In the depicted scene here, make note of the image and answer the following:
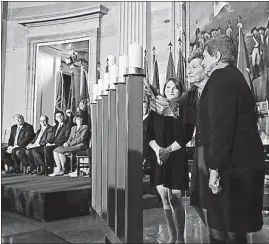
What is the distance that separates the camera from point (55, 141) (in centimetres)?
307

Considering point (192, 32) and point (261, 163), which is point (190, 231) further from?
point (192, 32)

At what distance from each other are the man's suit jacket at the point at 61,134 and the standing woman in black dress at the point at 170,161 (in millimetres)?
617

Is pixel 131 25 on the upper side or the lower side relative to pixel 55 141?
upper

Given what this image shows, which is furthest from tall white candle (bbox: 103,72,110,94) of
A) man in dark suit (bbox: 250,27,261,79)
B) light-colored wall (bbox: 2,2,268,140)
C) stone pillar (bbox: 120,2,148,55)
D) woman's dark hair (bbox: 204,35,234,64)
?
man in dark suit (bbox: 250,27,261,79)

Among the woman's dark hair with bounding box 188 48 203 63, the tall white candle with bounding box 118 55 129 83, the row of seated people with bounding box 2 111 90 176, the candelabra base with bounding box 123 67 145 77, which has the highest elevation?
the woman's dark hair with bounding box 188 48 203 63

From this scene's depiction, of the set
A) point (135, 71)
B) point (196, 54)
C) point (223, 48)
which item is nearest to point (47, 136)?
point (135, 71)

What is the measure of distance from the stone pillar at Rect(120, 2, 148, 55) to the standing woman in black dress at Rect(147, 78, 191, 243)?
584mm

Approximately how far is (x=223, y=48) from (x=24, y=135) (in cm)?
158

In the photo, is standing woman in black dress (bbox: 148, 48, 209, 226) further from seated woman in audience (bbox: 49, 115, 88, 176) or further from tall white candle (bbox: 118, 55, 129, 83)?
seated woman in audience (bbox: 49, 115, 88, 176)

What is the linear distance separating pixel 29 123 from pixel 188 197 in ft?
4.22

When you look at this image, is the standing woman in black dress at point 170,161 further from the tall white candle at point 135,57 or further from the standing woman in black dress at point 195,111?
the tall white candle at point 135,57

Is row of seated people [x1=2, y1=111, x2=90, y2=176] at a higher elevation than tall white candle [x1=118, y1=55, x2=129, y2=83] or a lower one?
lower

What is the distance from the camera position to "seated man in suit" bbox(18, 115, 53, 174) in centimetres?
306

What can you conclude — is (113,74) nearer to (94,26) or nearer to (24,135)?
(94,26)
